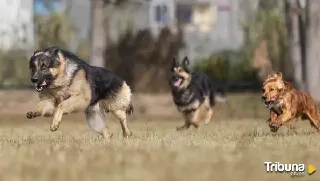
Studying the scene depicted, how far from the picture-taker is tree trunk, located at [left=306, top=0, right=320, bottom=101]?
24391mm

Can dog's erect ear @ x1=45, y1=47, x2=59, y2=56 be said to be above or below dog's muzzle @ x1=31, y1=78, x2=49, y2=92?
above

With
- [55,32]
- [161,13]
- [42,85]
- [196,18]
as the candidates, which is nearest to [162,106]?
[55,32]

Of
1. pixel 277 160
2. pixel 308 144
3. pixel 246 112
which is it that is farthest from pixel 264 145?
pixel 246 112

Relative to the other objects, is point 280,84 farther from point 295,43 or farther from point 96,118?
point 295,43

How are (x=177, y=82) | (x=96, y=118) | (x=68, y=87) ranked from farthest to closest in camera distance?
(x=177, y=82) → (x=96, y=118) → (x=68, y=87)

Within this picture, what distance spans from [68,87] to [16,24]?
96.9ft

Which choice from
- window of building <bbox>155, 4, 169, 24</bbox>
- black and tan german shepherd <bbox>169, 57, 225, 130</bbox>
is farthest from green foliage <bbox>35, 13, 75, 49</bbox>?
black and tan german shepherd <bbox>169, 57, 225, 130</bbox>

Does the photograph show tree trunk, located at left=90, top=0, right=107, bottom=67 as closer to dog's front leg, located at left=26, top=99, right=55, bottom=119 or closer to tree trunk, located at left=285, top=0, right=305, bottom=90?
tree trunk, located at left=285, top=0, right=305, bottom=90

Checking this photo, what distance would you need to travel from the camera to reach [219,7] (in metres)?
48.1

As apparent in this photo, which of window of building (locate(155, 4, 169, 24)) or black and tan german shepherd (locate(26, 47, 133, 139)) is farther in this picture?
window of building (locate(155, 4, 169, 24))

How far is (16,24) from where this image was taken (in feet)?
133

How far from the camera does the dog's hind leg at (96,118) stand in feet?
41.6

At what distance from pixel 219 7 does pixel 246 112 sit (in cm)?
2358

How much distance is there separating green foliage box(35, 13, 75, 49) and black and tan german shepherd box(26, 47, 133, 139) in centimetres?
2111
